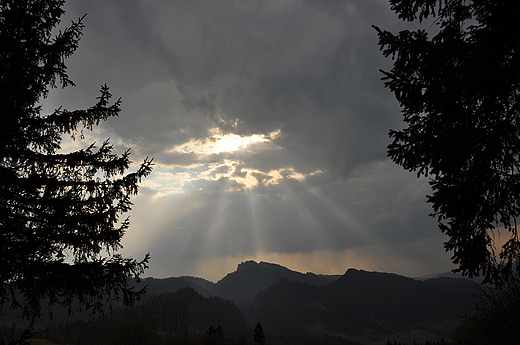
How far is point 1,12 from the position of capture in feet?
25.2

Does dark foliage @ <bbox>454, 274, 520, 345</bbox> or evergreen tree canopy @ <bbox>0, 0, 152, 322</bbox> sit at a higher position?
evergreen tree canopy @ <bbox>0, 0, 152, 322</bbox>

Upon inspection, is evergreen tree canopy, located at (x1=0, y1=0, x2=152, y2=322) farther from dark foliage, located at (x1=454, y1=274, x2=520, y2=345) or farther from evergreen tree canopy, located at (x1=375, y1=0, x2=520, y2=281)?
dark foliage, located at (x1=454, y1=274, x2=520, y2=345)

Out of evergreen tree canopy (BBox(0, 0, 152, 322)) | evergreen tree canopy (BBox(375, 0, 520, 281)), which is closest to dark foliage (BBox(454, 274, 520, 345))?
evergreen tree canopy (BBox(375, 0, 520, 281))

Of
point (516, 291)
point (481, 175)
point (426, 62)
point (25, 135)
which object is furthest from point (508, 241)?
point (516, 291)

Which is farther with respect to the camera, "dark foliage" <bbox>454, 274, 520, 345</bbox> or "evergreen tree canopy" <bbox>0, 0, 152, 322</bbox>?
"dark foliage" <bbox>454, 274, 520, 345</bbox>

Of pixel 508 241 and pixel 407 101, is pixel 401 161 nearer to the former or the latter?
pixel 407 101

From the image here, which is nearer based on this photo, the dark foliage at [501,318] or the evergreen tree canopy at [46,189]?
the evergreen tree canopy at [46,189]

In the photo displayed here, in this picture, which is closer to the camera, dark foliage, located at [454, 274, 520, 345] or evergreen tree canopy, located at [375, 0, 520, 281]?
evergreen tree canopy, located at [375, 0, 520, 281]

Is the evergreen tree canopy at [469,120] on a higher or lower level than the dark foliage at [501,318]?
higher

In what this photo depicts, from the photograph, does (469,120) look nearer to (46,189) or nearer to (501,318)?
(46,189)

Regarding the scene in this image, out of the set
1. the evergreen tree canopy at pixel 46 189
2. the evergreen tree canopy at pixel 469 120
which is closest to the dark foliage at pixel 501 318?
the evergreen tree canopy at pixel 469 120

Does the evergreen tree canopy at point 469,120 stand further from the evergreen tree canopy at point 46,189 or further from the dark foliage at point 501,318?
the dark foliage at point 501,318

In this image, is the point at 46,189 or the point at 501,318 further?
the point at 501,318

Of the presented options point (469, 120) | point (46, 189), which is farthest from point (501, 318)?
point (46, 189)
